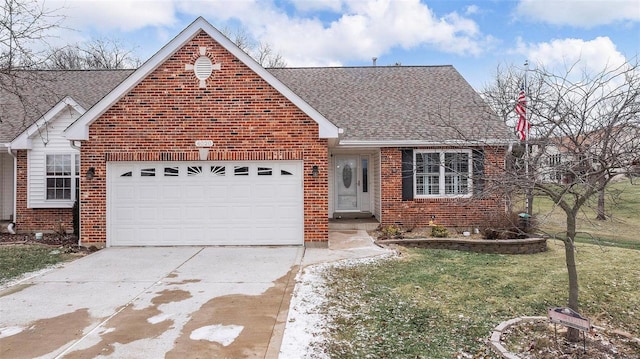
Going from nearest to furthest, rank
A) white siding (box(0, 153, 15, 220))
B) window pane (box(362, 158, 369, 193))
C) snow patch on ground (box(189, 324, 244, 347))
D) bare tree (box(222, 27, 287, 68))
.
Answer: snow patch on ground (box(189, 324, 244, 347)) < white siding (box(0, 153, 15, 220)) < window pane (box(362, 158, 369, 193)) < bare tree (box(222, 27, 287, 68))

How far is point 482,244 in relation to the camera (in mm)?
10516

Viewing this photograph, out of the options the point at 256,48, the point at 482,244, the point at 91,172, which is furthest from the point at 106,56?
the point at 482,244

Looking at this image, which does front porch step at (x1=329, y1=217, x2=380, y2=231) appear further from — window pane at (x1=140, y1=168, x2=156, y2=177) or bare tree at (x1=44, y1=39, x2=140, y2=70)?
bare tree at (x1=44, y1=39, x2=140, y2=70)

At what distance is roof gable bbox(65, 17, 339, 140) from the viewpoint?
9727mm

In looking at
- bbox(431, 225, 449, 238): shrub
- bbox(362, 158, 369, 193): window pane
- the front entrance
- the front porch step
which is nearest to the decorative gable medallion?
the front porch step

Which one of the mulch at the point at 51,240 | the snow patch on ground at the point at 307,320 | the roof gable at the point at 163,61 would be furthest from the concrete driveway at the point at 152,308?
the roof gable at the point at 163,61

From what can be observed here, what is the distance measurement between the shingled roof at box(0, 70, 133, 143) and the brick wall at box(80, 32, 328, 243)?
3831 mm

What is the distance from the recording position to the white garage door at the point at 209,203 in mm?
10172

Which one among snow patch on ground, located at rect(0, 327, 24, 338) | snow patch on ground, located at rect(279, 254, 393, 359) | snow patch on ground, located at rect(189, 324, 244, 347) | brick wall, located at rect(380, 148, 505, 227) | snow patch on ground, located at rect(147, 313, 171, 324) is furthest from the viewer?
brick wall, located at rect(380, 148, 505, 227)

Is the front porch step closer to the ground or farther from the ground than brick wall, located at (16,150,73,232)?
closer to the ground

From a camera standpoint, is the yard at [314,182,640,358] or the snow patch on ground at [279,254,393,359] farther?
the yard at [314,182,640,358]

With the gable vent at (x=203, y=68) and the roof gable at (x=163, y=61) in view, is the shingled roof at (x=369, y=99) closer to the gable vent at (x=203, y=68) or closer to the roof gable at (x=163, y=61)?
the roof gable at (x=163, y=61)

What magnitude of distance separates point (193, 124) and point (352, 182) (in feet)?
21.1

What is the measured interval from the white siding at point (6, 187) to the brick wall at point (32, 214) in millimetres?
1496
